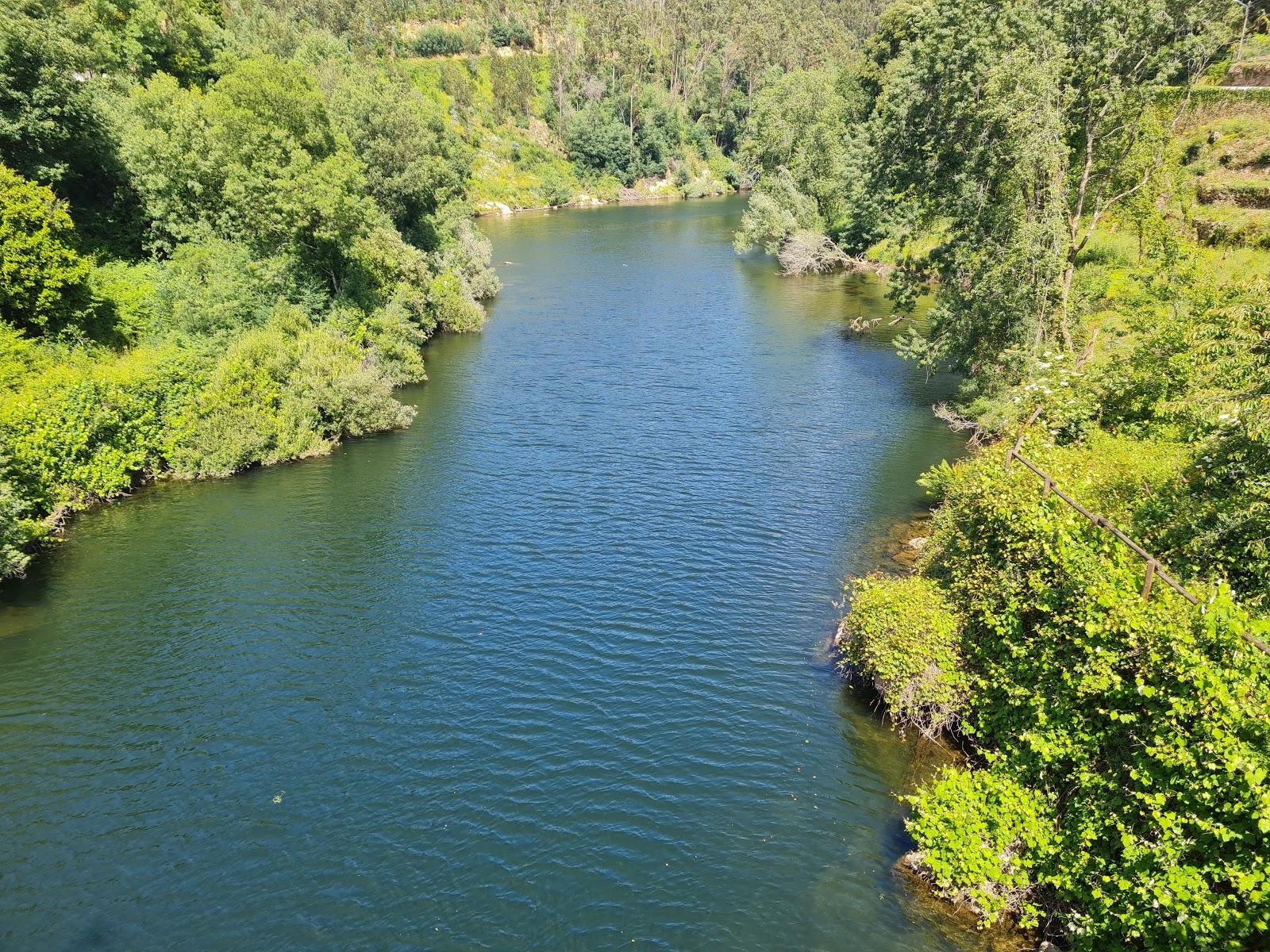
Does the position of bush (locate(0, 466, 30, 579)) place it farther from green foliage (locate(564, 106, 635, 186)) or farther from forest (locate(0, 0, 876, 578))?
green foliage (locate(564, 106, 635, 186))

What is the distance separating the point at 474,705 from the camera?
2592cm

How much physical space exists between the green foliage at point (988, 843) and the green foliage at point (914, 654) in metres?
4.65

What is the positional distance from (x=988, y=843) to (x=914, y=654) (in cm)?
641

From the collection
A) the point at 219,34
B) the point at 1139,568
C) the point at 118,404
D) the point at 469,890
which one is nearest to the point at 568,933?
the point at 469,890

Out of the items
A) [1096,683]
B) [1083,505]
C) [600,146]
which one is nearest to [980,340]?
[1083,505]

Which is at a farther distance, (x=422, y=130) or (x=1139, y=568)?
(x=422, y=130)

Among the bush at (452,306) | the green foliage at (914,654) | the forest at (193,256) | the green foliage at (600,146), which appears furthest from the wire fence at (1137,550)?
the green foliage at (600,146)

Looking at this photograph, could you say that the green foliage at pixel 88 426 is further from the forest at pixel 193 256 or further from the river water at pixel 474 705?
the river water at pixel 474 705

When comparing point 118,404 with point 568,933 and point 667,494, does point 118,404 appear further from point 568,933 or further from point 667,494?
point 568,933

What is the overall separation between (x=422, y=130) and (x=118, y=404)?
43967 millimetres

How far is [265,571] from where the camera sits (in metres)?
34.0

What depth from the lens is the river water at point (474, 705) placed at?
19.0 metres

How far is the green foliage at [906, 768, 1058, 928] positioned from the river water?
3.70 ft

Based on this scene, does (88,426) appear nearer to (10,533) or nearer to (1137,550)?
(10,533)
